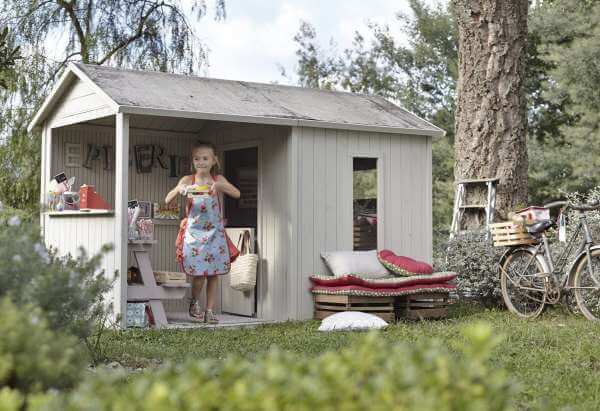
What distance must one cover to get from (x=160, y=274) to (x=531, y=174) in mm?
14817

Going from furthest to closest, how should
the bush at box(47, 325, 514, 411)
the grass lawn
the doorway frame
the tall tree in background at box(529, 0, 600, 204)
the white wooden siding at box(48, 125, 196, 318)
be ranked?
the tall tree in background at box(529, 0, 600, 204) < the white wooden siding at box(48, 125, 196, 318) < the doorway frame < the grass lawn < the bush at box(47, 325, 514, 411)

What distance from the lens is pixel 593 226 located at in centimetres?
962

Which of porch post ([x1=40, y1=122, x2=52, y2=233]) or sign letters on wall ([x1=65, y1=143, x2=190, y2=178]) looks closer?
porch post ([x1=40, y1=122, x2=52, y2=233])

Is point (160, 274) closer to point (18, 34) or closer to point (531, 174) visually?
point (18, 34)

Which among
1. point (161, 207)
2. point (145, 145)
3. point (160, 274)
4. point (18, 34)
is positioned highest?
point (18, 34)

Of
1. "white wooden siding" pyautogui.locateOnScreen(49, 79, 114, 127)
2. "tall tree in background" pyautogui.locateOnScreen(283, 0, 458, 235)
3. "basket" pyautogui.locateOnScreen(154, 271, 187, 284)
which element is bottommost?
"basket" pyautogui.locateOnScreen(154, 271, 187, 284)

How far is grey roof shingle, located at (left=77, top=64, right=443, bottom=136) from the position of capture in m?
8.72

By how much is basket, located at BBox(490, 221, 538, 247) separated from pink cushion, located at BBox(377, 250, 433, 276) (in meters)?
0.80

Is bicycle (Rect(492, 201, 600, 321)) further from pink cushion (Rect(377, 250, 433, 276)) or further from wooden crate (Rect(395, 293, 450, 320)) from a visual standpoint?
pink cushion (Rect(377, 250, 433, 276))

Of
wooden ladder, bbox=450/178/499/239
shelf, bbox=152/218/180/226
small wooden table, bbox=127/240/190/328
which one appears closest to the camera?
small wooden table, bbox=127/240/190/328

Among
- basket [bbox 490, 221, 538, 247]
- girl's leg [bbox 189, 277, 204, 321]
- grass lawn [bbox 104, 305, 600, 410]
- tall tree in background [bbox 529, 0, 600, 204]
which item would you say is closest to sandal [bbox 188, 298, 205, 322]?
girl's leg [bbox 189, 277, 204, 321]

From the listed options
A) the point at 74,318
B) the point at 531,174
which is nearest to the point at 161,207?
the point at 74,318

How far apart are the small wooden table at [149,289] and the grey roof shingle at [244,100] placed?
4.73 feet

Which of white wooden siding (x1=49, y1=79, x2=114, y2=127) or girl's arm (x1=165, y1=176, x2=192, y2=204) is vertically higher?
white wooden siding (x1=49, y1=79, x2=114, y2=127)
